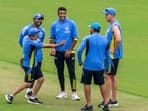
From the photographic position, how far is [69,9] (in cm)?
2959

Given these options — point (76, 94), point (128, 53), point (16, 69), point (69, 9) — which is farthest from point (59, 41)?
point (69, 9)

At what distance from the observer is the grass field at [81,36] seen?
13.2m

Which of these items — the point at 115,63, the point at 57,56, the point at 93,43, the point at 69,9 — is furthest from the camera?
the point at 69,9

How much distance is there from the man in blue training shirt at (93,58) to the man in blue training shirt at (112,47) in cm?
43

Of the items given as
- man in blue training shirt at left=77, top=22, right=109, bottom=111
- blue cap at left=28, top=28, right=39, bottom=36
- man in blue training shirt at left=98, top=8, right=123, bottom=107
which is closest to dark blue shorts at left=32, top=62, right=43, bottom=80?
blue cap at left=28, top=28, right=39, bottom=36

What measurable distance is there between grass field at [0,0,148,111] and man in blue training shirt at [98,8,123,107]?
0.40 m

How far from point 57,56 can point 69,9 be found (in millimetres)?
16086

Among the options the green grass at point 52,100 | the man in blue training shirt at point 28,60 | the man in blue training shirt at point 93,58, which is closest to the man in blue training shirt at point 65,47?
the green grass at point 52,100

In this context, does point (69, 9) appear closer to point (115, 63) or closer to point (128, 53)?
point (128, 53)

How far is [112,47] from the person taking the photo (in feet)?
41.5

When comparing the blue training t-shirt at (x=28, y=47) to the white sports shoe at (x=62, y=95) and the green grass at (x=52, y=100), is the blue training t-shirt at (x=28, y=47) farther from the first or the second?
the white sports shoe at (x=62, y=95)

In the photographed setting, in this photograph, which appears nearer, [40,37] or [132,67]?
[40,37]

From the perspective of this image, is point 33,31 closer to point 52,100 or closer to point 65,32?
point 65,32

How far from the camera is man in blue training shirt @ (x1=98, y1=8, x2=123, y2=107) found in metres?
12.5
